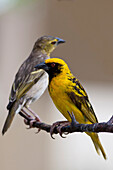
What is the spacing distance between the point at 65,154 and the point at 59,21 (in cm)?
235

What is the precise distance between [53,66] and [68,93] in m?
0.10

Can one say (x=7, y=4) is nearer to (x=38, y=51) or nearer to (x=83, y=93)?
(x=38, y=51)

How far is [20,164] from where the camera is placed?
353cm

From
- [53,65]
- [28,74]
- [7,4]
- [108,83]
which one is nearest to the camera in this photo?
[53,65]

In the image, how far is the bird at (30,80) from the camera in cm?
111

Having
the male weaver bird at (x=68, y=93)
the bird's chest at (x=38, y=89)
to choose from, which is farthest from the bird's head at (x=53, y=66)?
the bird's chest at (x=38, y=89)

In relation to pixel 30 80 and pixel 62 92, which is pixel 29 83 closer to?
pixel 30 80

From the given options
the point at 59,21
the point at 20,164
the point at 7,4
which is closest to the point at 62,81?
the point at 59,21

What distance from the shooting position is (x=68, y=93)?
1056mm

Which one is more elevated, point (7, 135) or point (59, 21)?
point (59, 21)

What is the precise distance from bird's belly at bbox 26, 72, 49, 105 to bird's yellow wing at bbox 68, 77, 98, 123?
0.53 ft

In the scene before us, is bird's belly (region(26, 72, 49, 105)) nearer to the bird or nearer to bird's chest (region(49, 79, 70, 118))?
the bird

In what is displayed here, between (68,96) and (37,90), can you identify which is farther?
(37,90)

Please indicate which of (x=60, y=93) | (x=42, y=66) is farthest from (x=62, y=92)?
(x=42, y=66)
